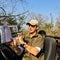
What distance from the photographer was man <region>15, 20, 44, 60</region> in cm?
382

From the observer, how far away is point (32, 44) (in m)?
4.04

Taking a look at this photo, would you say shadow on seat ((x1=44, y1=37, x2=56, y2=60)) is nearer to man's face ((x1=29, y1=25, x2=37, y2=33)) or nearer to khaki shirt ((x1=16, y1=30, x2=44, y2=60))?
khaki shirt ((x1=16, y1=30, x2=44, y2=60))

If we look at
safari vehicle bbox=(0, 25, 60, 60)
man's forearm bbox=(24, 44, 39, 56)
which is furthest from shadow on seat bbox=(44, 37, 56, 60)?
man's forearm bbox=(24, 44, 39, 56)

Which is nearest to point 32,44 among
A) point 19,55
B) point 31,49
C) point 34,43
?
point 34,43

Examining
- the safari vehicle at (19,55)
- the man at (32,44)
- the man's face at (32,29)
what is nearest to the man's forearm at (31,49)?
the man at (32,44)

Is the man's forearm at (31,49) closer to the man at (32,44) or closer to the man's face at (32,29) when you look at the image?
the man at (32,44)

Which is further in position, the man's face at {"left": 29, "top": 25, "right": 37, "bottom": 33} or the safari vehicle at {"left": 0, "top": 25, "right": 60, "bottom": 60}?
the man's face at {"left": 29, "top": 25, "right": 37, "bottom": 33}

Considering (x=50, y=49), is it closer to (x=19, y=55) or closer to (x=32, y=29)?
(x=32, y=29)

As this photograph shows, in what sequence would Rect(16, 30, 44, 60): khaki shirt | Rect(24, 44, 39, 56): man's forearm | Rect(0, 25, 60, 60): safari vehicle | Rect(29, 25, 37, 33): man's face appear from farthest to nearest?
Rect(29, 25, 37, 33): man's face → Rect(16, 30, 44, 60): khaki shirt → Rect(24, 44, 39, 56): man's forearm → Rect(0, 25, 60, 60): safari vehicle

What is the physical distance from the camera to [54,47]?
4.11 meters

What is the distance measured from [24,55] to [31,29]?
439mm

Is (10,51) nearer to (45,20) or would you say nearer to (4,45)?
(4,45)

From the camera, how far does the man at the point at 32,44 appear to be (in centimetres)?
382

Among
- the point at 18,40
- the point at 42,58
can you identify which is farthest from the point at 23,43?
the point at 42,58
